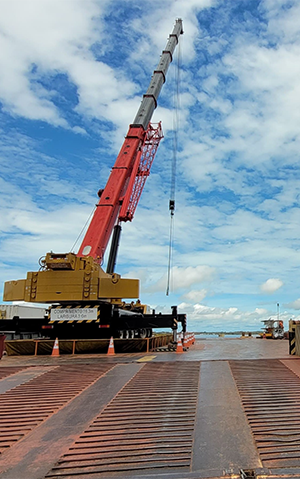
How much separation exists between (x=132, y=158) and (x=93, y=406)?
16430 millimetres

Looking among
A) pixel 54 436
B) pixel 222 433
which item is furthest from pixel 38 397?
pixel 222 433

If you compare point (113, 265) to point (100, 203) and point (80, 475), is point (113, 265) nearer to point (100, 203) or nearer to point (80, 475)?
point (100, 203)

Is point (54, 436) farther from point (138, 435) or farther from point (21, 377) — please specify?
point (21, 377)

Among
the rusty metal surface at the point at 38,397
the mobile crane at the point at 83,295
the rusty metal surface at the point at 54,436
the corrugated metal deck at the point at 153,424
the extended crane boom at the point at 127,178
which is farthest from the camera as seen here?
the extended crane boom at the point at 127,178

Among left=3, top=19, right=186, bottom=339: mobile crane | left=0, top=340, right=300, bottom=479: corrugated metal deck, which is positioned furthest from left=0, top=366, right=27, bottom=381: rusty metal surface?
left=3, top=19, right=186, bottom=339: mobile crane

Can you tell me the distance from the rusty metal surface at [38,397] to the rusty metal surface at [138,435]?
932 millimetres

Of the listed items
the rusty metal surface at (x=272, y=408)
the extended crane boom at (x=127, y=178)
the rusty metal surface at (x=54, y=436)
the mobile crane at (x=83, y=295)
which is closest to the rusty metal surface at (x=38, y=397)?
the rusty metal surface at (x=54, y=436)

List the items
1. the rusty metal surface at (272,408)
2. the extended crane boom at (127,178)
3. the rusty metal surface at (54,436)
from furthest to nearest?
the extended crane boom at (127,178) < the rusty metal surface at (272,408) < the rusty metal surface at (54,436)

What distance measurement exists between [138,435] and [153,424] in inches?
18.3

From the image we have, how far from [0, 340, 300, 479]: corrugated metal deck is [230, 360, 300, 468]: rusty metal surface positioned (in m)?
0.01

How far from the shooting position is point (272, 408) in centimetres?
604

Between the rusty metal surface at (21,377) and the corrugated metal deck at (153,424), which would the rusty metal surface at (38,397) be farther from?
the rusty metal surface at (21,377)

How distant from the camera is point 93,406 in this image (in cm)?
642

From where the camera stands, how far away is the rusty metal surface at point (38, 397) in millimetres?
5477
